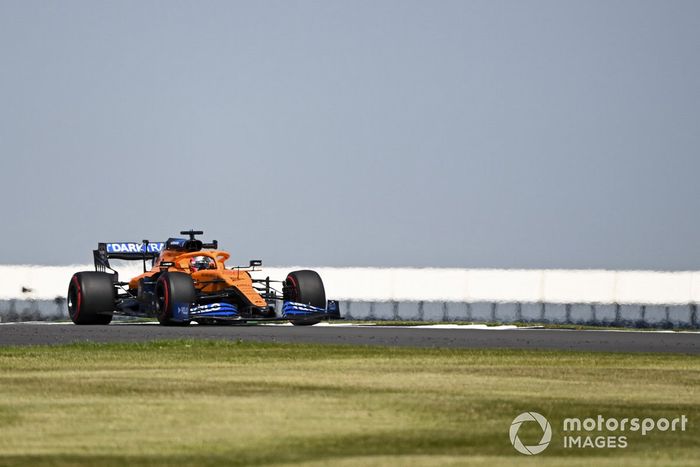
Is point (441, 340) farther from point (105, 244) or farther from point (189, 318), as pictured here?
point (105, 244)

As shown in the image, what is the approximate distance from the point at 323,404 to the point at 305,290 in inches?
855

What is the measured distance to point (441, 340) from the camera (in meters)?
29.4

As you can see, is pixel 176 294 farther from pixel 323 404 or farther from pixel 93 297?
pixel 323 404

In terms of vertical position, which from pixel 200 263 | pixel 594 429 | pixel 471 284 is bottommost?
pixel 594 429

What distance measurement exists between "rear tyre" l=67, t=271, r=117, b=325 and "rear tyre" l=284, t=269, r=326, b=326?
4.65 meters

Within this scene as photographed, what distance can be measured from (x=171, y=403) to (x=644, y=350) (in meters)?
12.6

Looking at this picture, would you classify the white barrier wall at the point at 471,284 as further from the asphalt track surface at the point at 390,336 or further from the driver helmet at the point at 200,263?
the driver helmet at the point at 200,263

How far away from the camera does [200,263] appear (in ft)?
124

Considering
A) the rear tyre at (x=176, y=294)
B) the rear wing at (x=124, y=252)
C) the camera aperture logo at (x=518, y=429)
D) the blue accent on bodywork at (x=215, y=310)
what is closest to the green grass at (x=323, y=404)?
the camera aperture logo at (x=518, y=429)

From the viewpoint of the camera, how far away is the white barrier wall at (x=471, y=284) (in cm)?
4703

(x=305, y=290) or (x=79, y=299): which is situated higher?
(x=305, y=290)

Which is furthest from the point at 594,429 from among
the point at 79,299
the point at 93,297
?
the point at 79,299

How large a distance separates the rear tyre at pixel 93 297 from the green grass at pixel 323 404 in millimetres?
13224

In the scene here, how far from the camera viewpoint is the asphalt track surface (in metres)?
27.9
